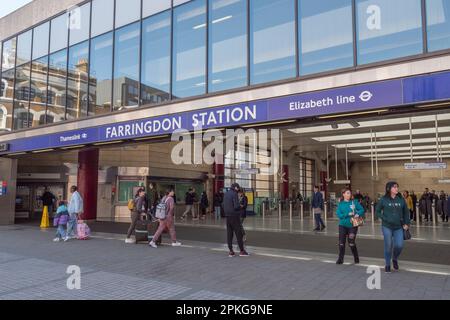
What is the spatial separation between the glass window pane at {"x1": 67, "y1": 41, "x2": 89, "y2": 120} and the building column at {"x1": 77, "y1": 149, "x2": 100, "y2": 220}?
135 inches

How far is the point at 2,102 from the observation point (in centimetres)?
1881

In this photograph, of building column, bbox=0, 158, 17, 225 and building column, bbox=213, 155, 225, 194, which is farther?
building column, bbox=213, 155, 225, 194

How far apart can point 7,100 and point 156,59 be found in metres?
9.94

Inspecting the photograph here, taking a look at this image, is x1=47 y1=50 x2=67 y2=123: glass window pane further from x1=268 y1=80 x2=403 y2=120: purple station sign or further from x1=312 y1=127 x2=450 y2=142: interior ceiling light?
x1=312 y1=127 x2=450 y2=142: interior ceiling light

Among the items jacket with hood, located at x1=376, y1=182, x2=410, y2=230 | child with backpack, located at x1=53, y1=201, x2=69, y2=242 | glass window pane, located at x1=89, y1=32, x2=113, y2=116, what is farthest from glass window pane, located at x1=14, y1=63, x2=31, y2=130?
jacket with hood, located at x1=376, y1=182, x2=410, y2=230

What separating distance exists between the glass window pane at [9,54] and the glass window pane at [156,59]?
925cm

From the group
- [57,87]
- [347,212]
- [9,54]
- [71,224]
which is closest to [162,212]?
[71,224]

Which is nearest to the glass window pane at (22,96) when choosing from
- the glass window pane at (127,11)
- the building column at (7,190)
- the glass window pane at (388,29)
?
the building column at (7,190)

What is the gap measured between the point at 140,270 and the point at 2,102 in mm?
15261

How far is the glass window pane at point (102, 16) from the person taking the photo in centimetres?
1456

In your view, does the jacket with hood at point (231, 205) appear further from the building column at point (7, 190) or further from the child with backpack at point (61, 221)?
the building column at point (7, 190)

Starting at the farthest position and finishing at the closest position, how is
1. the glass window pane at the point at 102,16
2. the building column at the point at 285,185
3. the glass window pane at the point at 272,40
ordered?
the building column at the point at 285,185
the glass window pane at the point at 102,16
the glass window pane at the point at 272,40

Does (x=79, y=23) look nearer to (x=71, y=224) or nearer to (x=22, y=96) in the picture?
(x=22, y=96)

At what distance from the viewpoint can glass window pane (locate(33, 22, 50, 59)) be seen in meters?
17.2
